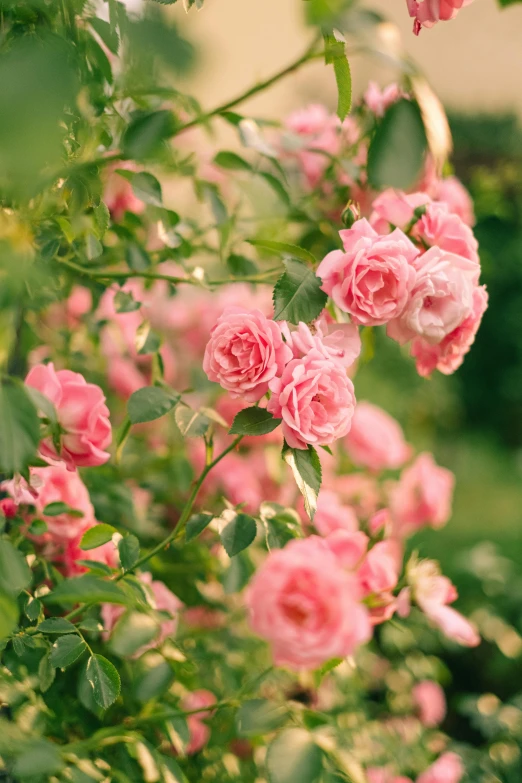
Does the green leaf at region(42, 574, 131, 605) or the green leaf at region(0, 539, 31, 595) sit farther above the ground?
the green leaf at region(0, 539, 31, 595)

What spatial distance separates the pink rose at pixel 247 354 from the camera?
1.91ft

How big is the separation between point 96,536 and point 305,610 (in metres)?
0.22

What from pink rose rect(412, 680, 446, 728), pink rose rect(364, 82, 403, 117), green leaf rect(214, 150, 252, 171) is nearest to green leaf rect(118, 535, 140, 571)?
green leaf rect(214, 150, 252, 171)

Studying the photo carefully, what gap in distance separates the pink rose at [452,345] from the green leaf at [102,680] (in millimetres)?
421

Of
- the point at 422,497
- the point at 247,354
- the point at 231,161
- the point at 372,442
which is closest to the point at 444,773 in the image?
the point at 422,497

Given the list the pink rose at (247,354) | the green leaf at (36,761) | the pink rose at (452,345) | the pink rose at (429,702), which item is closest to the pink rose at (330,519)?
the pink rose at (452,345)

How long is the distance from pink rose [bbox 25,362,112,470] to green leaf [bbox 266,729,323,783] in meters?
0.29

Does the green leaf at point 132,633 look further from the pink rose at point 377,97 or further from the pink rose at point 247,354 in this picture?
the pink rose at point 377,97

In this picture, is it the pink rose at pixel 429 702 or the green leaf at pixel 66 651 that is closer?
the green leaf at pixel 66 651

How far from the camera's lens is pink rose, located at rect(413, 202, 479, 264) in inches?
27.2

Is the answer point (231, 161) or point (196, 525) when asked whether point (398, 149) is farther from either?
point (231, 161)

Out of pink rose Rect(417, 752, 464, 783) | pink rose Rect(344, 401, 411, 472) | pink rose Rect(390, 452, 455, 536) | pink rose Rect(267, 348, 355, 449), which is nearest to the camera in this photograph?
pink rose Rect(267, 348, 355, 449)

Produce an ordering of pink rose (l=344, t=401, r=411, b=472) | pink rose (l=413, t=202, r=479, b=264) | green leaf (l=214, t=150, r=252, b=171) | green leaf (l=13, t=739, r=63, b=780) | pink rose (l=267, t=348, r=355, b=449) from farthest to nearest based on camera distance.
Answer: pink rose (l=344, t=401, r=411, b=472) → green leaf (l=214, t=150, r=252, b=171) → pink rose (l=413, t=202, r=479, b=264) → pink rose (l=267, t=348, r=355, b=449) → green leaf (l=13, t=739, r=63, b=780)

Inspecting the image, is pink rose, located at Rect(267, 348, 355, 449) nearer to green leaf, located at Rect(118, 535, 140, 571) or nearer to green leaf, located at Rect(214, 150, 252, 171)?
green leaf, located at Rect(118, 535, 140, 571)
